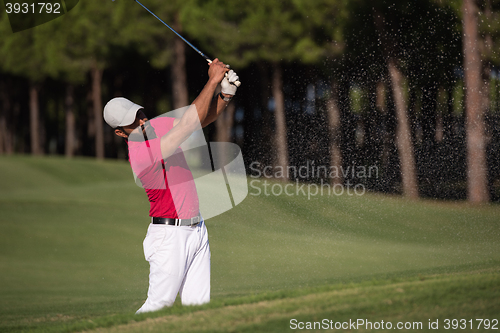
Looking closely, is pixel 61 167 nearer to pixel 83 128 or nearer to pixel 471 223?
pixel 471 223

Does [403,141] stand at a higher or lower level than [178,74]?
lower

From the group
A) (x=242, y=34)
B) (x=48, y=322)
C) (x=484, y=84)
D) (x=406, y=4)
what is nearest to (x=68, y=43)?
(x=242, y=34)

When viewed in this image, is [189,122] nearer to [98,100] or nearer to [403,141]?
[403,141]

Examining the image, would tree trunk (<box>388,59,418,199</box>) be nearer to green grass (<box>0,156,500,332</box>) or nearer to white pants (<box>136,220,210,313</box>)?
green grass (<box>0,156,500,332</box>)

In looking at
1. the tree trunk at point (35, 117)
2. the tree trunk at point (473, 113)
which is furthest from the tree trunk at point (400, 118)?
the tree trunk at point (35, 117)

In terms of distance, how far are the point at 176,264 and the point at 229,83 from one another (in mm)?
1461

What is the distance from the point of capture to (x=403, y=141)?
17688 mm

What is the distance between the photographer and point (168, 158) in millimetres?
4543

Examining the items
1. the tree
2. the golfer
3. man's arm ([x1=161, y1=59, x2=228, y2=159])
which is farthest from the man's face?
the tree

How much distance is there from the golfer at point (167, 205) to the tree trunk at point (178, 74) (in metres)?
21.7

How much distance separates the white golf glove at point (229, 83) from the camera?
175 inches

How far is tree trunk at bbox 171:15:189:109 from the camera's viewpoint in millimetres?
26141

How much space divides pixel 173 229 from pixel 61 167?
23056 mm

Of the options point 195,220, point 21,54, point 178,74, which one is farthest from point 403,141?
point 21,54
